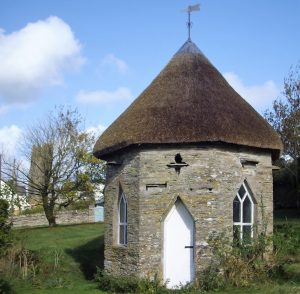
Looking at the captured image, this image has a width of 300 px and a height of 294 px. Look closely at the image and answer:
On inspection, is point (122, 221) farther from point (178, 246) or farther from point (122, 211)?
point (178, 246)

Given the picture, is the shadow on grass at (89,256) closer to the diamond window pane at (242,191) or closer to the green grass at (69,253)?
the green grass at (69,253)

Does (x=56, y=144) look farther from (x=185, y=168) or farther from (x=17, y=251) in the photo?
(x=185, y=168)

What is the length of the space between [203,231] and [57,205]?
21791 millimetres

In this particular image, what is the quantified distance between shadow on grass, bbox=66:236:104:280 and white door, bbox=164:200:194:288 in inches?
168

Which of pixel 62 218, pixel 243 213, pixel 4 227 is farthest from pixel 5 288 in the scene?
pixel 62 218

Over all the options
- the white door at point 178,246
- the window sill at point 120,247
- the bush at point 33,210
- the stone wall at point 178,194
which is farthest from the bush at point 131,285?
the bush at point 33,210

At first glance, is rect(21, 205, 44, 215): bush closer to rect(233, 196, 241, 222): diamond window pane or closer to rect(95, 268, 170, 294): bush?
rect(95, 268, 170, 294): bush

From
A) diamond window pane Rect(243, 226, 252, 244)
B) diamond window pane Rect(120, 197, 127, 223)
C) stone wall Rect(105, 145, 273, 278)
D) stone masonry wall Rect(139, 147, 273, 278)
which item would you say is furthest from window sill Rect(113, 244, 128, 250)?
diamond window pane Rect(243, 226, 252, 244)

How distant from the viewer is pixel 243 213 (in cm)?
1406

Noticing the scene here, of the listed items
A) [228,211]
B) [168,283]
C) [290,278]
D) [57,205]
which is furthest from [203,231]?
[57,205]

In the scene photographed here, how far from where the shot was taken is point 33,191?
31.5 m

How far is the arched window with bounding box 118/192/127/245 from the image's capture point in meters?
14.3

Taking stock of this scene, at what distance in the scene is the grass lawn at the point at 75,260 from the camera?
40.9 feet

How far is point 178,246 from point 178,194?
145 cm
